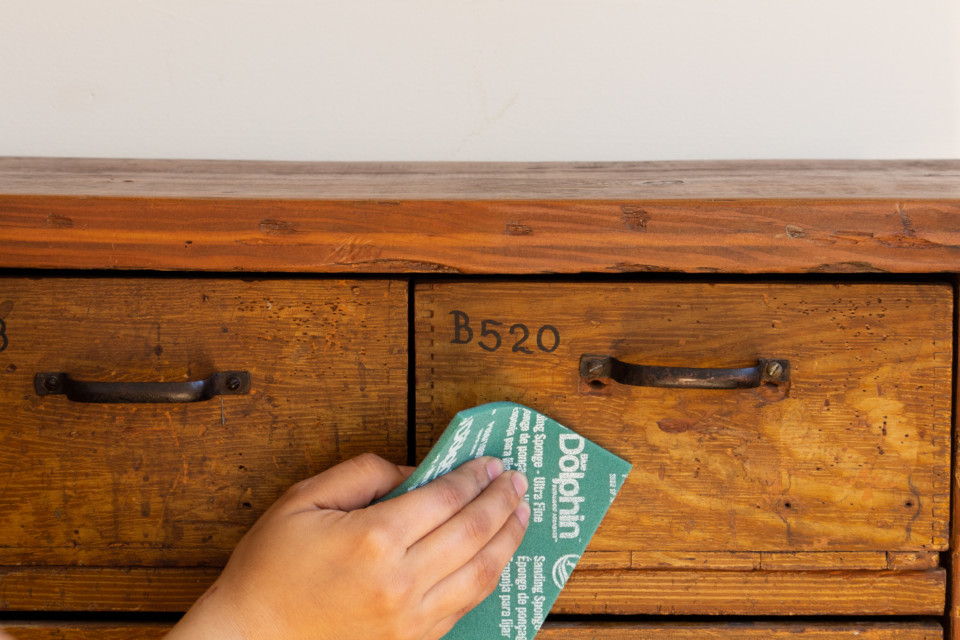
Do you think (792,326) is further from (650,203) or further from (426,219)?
(426,219)

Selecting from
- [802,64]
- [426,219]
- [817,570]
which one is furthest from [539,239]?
[802,64]

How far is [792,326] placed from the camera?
0.52 metres

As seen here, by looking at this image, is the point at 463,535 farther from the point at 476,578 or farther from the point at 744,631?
the point at 744,631

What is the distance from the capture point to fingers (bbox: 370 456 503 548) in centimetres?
44

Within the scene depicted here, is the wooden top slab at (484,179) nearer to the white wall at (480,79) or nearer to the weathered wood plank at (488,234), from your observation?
the weathered wood plank at (488,234)

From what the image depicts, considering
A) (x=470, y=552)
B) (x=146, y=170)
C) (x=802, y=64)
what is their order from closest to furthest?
(x=470, y=552) → (x=146, y=170) → (x=802, y=64)

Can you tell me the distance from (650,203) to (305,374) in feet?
0.92

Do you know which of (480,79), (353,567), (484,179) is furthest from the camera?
(480,79)

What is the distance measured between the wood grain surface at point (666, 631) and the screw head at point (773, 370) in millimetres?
203

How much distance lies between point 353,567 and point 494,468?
13cm

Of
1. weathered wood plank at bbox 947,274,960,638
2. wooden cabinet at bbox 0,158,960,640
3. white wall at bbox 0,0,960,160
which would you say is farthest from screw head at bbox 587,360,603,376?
white wall at bbox 0,0,960,160

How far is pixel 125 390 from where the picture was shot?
50cm

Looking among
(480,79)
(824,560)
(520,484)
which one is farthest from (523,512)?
(480,79)

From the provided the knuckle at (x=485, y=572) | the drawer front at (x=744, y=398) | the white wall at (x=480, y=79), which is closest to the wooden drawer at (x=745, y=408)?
the drawer front at (x=744, y=398)
